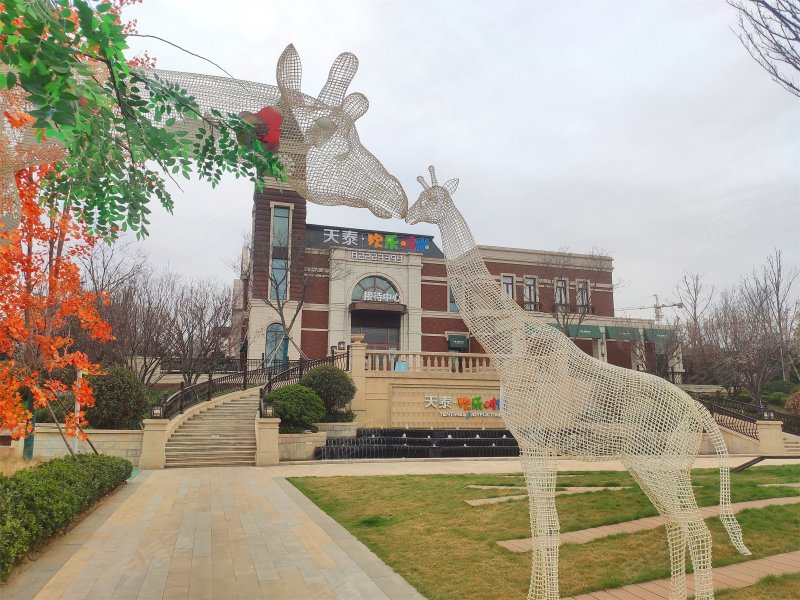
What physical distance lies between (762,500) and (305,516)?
22.5 ft

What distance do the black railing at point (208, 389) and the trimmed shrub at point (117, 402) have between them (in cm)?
73

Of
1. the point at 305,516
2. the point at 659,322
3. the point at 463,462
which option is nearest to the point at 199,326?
the point at 463,462

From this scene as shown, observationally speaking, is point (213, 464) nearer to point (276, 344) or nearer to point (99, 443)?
point (99, 443)

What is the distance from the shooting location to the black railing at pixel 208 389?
15.9 m

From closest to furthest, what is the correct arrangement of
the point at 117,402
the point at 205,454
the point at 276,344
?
the point at 117,402 → the point at 205,454 → the point at 276,344

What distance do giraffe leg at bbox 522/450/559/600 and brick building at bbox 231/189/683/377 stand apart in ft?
78.6

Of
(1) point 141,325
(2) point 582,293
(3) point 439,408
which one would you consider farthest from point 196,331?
(2) point 582,293

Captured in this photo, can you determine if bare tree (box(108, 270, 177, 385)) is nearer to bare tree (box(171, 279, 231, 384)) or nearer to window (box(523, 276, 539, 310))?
bare tree (box(171, 279, 231, 384))

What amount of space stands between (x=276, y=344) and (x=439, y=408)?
522 inches

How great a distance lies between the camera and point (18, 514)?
5344 mm

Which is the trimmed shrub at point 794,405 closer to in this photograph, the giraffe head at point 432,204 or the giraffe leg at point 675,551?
the giraffe leg at point 675,551

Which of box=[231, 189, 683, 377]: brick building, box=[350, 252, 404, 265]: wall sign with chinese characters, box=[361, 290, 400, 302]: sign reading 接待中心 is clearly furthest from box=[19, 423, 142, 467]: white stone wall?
box=[350, 252, 404, 265]: wall sign with chinese characters

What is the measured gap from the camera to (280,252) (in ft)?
97.8

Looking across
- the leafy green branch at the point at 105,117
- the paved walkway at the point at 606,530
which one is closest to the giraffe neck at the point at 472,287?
the leafy green branch at the point at 105,117
